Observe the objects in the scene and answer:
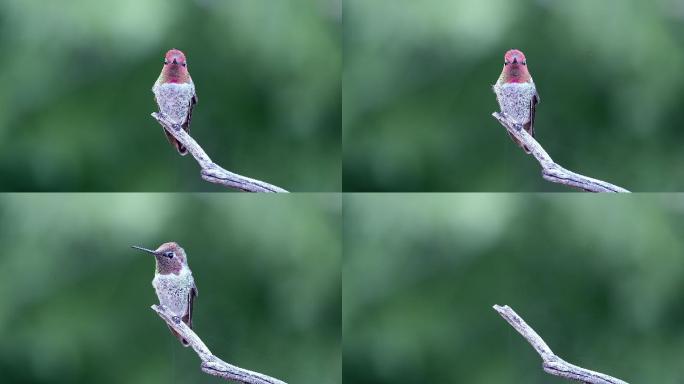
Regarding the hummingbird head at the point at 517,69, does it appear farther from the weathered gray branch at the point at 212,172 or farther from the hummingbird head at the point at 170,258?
the hummingbird head at the point at 170,258

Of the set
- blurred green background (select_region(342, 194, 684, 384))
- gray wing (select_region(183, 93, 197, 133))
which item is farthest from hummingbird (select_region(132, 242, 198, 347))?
blurred green background (select_region(342, 194, 684, 384))

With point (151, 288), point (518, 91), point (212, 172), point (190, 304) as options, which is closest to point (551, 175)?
point (518, 91)

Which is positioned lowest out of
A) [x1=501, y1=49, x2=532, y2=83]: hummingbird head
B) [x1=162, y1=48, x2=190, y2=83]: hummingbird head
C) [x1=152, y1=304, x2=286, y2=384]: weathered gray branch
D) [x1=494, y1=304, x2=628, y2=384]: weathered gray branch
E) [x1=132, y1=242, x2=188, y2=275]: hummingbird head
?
[x1=152, y1=304, x2=286, y2=384]: weathered gray branch

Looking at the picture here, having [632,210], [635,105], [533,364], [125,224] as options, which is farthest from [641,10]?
[125,224]

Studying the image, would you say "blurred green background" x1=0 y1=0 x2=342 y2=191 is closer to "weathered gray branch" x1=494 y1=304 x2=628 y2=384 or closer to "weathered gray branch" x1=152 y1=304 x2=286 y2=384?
"weathered gray branch" x1=152 y1=304 x2=286 y2=384

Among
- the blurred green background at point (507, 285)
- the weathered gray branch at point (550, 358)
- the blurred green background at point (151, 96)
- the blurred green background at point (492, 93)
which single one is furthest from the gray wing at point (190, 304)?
the weathered gray branch at point (550, 358)

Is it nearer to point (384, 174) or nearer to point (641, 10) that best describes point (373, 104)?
point (384, 174)
